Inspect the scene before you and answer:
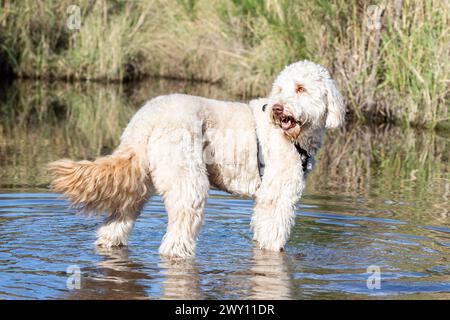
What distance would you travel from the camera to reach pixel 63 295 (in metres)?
6.93

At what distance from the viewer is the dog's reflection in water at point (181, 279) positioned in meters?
7.05

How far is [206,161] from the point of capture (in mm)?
8156

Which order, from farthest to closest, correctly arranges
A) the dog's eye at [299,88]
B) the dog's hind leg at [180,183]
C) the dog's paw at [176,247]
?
the dog's eye at [299,88], the dog's paw at [176,247], the dog's hind leg at [180,183]

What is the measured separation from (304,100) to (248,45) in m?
13.4

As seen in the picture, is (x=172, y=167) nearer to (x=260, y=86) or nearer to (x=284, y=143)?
(x=284, y=143)

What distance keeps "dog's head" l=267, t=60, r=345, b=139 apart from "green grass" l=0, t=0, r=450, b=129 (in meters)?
7.75

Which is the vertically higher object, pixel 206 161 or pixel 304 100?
pixel 304 100

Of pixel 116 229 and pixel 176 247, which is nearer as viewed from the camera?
pixel 176 247

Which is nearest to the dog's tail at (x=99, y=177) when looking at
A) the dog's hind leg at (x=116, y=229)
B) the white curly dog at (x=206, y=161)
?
the white curly dog at (x=206, y=161)

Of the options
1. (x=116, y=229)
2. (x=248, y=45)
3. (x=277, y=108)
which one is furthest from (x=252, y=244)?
(x=248, y=45)

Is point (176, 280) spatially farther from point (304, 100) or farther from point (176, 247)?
point (304, 100)

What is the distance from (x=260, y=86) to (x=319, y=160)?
632 cm

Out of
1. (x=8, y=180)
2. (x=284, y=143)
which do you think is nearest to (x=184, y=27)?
(x=8, y=180)

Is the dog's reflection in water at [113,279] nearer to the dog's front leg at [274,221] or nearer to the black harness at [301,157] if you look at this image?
the dog's front leg at [274,221]
